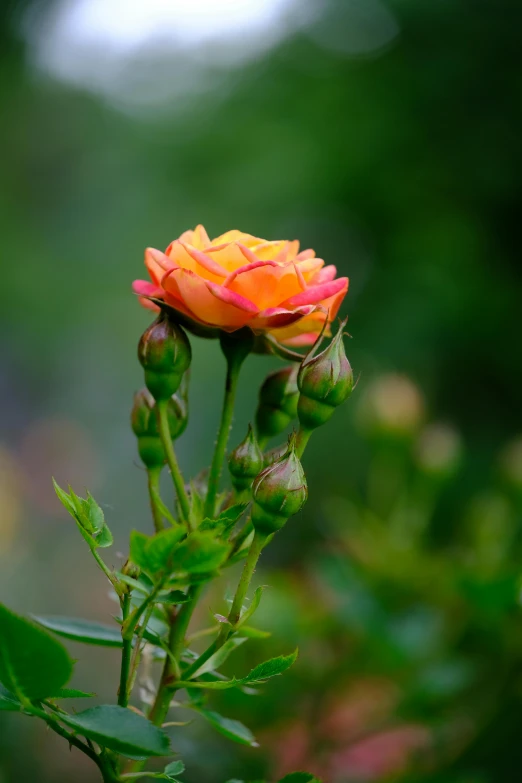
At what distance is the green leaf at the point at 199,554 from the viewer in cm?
37

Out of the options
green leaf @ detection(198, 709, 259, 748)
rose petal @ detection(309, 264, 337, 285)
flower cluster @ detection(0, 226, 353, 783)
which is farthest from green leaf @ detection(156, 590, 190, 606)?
rose petal @ detection(309, 264, 337, 285)

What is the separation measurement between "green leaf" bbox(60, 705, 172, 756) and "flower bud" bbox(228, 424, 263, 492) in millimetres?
150

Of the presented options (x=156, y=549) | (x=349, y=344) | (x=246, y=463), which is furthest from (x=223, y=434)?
(x=349, y=344)

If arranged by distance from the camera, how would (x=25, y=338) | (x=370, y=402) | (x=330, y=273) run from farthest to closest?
(x=25, y=338)
(x=370, y=402)
(x=330, y=273)

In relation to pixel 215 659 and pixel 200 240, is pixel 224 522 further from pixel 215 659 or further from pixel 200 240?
pixel 200 240

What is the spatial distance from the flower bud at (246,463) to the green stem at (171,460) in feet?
0.11

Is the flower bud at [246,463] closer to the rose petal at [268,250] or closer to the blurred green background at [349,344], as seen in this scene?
the rose petal at [268,250]

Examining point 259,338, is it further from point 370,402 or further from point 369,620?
→ point 370,402

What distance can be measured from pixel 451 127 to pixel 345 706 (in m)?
1.73

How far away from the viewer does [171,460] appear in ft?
1.51

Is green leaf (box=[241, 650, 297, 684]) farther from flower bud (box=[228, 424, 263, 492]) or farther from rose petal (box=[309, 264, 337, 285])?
rose petal (box=[309, 264, 337, 285])

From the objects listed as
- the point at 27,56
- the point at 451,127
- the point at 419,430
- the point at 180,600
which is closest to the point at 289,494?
the point at 180,600

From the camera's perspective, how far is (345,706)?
102 centimetres

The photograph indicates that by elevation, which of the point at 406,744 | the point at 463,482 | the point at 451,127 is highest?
the point at 451,127
